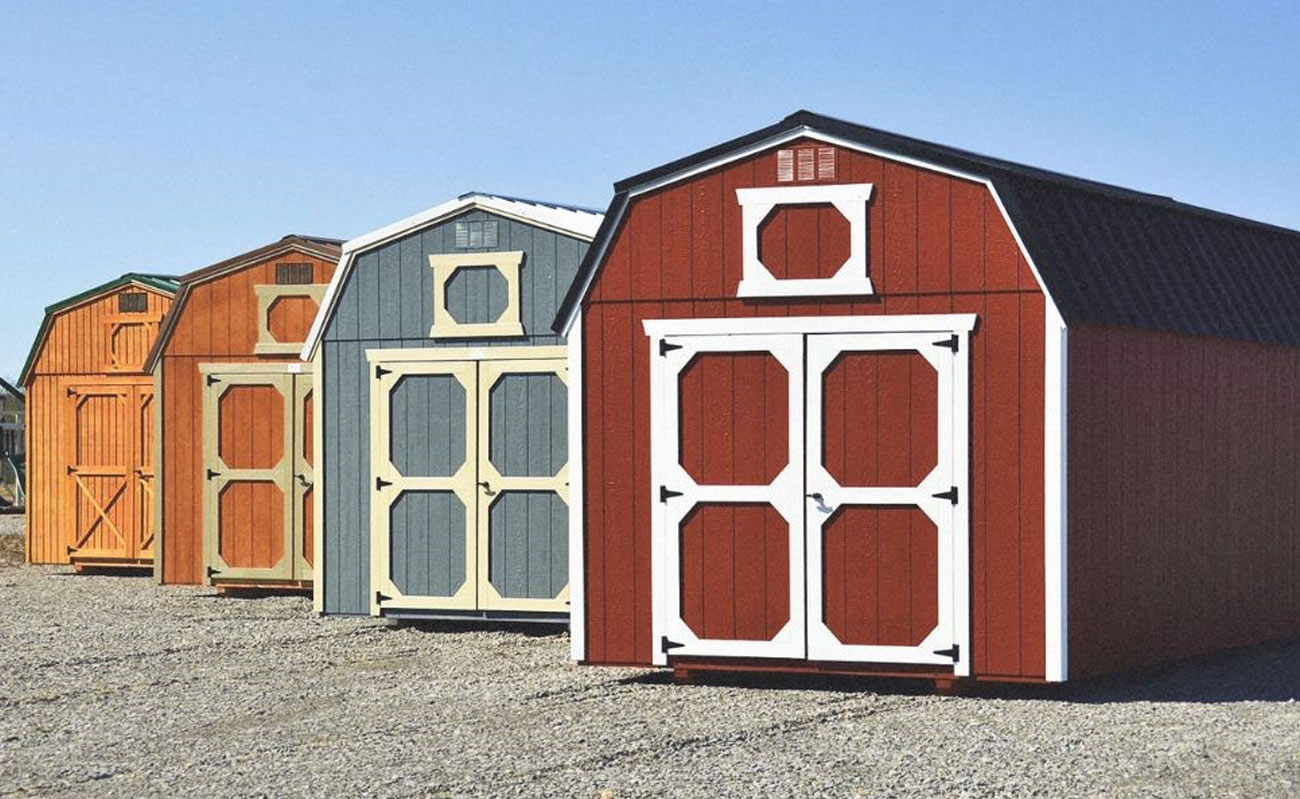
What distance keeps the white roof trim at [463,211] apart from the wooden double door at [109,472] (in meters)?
5.92

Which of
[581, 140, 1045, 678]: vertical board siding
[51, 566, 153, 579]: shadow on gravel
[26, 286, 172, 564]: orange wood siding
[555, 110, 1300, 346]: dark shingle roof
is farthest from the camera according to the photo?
[51, 566, 153, 579]: shadow on gravel

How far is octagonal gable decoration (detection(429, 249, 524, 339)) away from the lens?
14.7 m

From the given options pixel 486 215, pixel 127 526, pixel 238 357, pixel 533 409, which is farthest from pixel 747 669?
pixel 127 526

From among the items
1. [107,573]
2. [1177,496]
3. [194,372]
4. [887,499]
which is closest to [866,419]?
[887,499]

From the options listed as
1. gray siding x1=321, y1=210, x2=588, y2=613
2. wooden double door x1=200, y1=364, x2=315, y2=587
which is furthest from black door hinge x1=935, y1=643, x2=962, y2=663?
wooden double door x1=200, y1=364, x2=315, y2=587

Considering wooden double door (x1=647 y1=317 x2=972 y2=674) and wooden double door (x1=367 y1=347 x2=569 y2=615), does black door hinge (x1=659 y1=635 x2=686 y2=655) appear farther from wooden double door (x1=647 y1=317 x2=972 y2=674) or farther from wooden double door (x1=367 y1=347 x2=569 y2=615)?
wooden double door (x1=367 y1=347 x2=569 y2=615)

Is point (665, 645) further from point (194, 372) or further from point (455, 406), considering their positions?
point (194, 372)

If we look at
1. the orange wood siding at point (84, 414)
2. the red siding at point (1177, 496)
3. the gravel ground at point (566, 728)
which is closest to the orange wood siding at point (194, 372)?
the orange wood siding at point (84, 414)

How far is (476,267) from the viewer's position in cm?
1484

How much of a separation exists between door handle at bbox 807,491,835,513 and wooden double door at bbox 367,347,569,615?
11.8 feet

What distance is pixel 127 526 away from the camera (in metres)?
20.9

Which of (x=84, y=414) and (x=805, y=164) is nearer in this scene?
(x=805, y=164)

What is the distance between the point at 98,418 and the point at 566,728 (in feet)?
41.8

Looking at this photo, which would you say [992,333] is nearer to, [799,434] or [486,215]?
[799,434]
